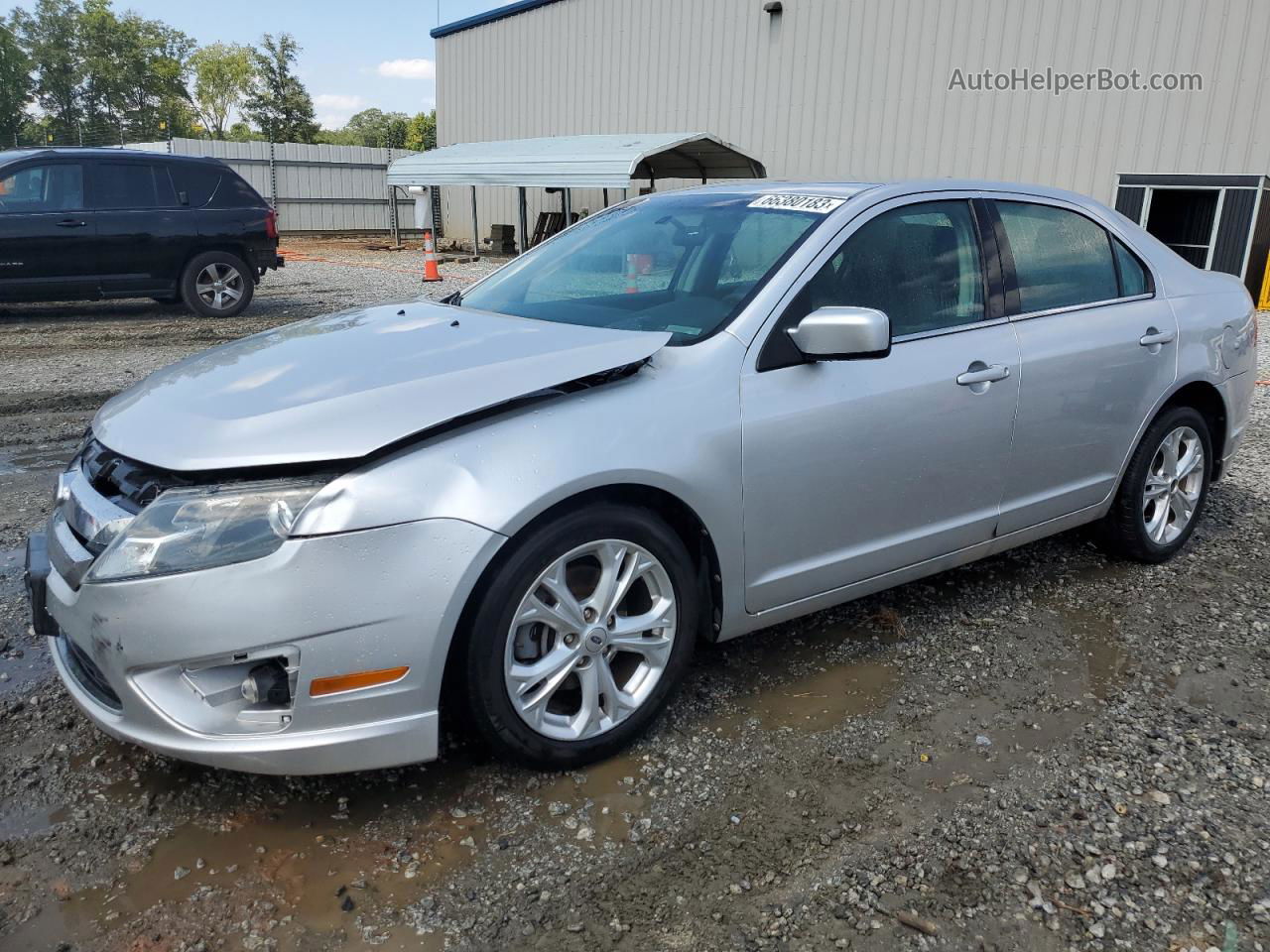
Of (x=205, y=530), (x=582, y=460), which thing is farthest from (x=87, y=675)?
(x=582, y=460)

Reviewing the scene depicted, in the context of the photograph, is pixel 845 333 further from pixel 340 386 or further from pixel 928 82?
pixel 928 82

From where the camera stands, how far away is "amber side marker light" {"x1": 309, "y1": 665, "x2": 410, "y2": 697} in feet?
7.67

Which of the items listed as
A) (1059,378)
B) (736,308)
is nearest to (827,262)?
(736,308)

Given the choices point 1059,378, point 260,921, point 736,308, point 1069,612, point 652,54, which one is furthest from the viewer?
point 652,54

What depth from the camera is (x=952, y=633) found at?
378cm

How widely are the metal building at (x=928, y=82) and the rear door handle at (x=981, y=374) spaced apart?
9568 millimetres

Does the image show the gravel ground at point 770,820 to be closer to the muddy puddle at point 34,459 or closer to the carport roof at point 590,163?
the muddy puddle at point 34,459

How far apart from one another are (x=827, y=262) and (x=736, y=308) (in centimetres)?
36

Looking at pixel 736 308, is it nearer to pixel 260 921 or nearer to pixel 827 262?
pixel 827 262

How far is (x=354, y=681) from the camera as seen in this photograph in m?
2.37

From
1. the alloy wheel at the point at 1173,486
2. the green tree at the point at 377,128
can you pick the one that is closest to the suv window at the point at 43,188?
the alloy wheel at the point at 1173,486

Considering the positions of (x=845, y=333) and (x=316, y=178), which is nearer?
(x=845, y=333)

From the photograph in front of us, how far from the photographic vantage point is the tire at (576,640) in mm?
2518

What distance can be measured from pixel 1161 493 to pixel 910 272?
181 centimetres
